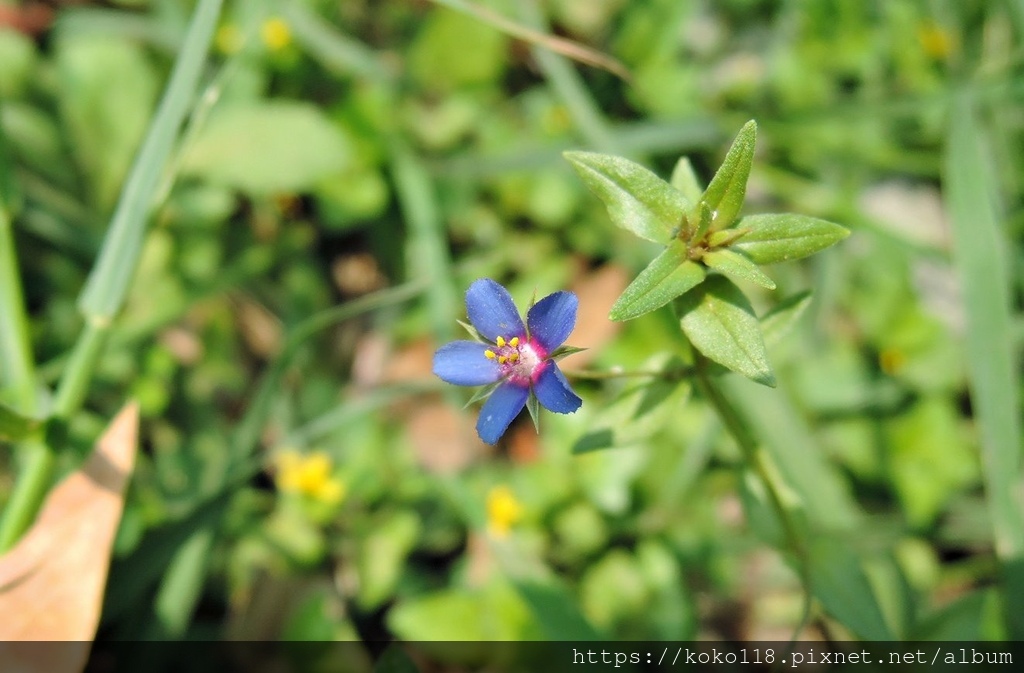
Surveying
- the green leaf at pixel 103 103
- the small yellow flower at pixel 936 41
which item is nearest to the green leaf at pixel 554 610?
the green leaf at pixel 103 103

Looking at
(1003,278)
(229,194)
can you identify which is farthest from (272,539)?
(1003,278)

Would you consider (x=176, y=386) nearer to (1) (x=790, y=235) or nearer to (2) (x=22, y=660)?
(2) (x=22, y=660)

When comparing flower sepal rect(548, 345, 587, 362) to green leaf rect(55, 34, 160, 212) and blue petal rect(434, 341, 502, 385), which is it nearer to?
blue petal rect(434, 341, 502, 385)

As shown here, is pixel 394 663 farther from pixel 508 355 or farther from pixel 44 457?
pixel 44 457

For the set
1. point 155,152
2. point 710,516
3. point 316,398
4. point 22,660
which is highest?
point 155,152

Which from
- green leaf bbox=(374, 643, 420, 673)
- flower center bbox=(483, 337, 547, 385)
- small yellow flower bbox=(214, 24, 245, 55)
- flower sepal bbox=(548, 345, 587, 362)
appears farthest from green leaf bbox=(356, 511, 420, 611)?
small yellow flower bbox=(214, 24, 245, 55)

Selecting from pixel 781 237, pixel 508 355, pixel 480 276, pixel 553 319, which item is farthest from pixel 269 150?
pixel 781 237
